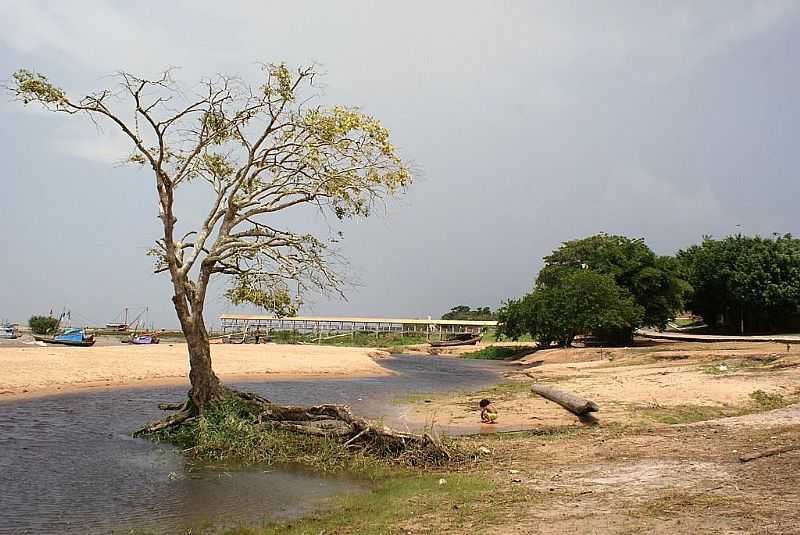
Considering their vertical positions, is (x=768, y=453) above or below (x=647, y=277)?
below

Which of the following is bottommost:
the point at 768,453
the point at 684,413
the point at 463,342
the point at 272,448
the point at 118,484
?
the point at 118,484

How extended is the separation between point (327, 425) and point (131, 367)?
21108 mm

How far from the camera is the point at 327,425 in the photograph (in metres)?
15.8

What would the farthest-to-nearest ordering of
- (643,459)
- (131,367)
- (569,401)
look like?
1. (131,367)
2. (569,401)
3. (643,459)

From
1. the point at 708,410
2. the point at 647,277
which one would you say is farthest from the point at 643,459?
the point at 647,277

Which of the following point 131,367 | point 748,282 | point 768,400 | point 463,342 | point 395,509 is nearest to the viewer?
point 395,509

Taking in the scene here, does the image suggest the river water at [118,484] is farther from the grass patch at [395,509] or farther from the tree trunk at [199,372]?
the tree trunk at [199,372]

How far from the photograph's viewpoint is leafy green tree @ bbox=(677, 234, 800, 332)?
55.5 m

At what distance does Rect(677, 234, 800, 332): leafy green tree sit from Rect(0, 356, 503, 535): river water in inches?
1825

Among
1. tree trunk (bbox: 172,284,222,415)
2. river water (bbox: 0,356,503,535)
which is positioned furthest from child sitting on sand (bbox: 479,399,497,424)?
tree trunk (bbox: 172,284,222,415)

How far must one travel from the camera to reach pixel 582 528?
7445mm

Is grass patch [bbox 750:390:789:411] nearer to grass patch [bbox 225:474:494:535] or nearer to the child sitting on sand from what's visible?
the child sitting on sand

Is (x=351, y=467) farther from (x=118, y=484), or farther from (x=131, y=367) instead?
(x=131, y=367)

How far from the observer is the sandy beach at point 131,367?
89.4ft
